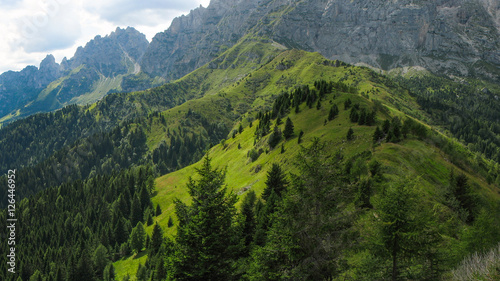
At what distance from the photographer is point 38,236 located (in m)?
128

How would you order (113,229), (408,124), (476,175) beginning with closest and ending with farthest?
(476,175) < (408,124) < (113,229)

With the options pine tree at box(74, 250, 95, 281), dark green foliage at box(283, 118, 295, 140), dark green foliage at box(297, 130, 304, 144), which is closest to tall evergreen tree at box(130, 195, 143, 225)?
pine tree at box(74, 250, 95, 281)

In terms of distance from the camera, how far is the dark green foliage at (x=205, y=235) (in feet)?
63.4

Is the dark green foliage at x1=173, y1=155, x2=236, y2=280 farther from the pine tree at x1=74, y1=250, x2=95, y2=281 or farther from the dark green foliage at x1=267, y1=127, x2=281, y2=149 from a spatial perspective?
the pine tree at x1=74, y1=250, x2=95, y2=281

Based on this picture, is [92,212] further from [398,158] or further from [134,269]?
[398,158]

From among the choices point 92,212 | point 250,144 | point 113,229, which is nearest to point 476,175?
point 250,144

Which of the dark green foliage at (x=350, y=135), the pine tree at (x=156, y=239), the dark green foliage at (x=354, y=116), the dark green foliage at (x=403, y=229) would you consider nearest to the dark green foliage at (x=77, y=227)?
the pine tree at (x=156, y=239)

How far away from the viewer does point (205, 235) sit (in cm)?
1972

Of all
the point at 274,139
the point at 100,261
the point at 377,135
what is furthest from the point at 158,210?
the point at 377,135

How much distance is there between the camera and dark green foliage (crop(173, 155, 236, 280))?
1931 centimetres

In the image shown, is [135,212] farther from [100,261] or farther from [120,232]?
[100,261]

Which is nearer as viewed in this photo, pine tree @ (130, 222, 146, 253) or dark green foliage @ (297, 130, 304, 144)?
dark green foliage @ (297, 130, 304, 144)

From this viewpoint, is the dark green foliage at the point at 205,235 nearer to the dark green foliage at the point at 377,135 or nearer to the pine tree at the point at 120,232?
the dark green foliage at the point at 377,135

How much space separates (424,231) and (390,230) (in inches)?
101
